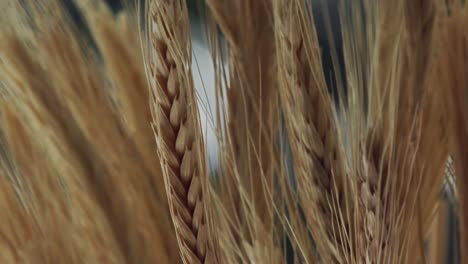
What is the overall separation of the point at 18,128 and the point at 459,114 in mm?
349

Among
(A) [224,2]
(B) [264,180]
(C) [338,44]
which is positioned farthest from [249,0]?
(C) [338,44]

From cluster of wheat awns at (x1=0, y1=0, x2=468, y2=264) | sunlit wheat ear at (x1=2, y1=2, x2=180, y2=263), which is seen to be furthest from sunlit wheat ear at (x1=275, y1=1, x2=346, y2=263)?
sunlit wheat ear at (x1=2, y1=2, x2=180, y2=263)

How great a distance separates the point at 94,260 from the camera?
1.57ft

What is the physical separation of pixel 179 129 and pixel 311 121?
113 millimetres

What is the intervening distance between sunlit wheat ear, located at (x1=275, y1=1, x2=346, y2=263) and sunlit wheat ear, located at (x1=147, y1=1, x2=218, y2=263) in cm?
9

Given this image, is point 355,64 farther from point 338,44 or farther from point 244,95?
point 338,44

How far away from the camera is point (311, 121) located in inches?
18.9

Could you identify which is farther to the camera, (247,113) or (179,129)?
(247,113)

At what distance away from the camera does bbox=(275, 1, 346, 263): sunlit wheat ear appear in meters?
0.47

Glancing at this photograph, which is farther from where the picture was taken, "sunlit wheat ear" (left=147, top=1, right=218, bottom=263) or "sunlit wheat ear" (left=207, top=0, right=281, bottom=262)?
"sunlit wheat ear" (left=207, top=0, right=281, bottom=262)

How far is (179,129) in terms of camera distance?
0.42 meters

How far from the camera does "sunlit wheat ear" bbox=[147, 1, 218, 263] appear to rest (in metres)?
0.40

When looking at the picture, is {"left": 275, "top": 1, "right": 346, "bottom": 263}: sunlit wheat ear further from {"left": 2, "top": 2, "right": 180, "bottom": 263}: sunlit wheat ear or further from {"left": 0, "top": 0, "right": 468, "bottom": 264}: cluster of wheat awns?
{"left": 2, "top": 2, "right": 180, "bottom": 263}: sunlit wheat ear

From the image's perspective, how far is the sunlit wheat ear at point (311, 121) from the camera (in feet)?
1.55
